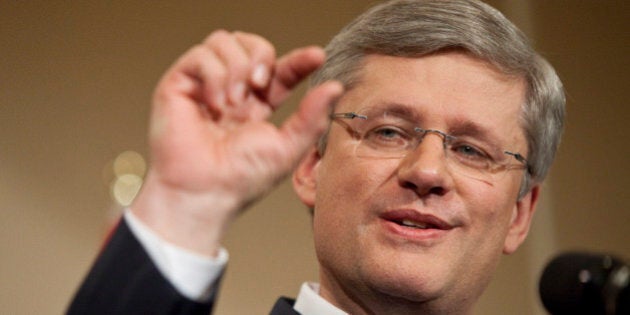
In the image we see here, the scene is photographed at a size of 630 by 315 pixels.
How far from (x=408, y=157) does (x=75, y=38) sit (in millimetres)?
1979

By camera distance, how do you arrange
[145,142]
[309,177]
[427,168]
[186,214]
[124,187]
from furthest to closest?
[145,142], [124,187], [309,177], [427,168], [186,214]

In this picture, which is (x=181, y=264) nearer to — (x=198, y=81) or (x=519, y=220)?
(x=198, y=81)

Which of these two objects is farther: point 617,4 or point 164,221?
point 617,4

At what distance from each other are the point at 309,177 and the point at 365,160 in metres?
0.26

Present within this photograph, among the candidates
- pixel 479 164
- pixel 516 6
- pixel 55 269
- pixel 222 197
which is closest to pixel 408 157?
pixel 479 164

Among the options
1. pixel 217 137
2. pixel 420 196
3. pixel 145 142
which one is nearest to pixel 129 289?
pixel 217 137

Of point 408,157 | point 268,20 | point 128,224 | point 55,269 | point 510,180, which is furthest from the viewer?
point 268,20

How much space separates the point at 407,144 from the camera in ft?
6.48

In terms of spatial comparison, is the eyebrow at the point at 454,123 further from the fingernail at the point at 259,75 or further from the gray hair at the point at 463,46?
the fingernail at the point at 259,75

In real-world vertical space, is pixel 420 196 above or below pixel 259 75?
below

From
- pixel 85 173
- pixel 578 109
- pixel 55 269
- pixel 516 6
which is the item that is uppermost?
pixel 516 6

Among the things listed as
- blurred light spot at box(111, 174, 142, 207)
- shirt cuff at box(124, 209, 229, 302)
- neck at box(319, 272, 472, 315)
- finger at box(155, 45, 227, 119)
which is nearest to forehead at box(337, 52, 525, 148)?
neck at box(319, 272, 472, 315)

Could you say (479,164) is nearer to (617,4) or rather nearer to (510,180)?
(510,180)

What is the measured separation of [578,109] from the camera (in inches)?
172
